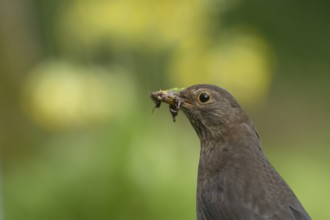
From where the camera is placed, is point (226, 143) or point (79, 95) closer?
point (226, 143)

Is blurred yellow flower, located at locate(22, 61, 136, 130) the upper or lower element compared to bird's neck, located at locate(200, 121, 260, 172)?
upper

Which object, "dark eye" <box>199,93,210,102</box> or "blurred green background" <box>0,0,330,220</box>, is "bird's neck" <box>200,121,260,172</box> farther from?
"blurred green background" <box>0,0,330,220</box>

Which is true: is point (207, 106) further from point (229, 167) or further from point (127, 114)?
point (127, 114)

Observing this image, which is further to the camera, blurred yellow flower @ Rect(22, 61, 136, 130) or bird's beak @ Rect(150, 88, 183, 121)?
blurred yellow flower @ Rect(22, 61, 136, 130)

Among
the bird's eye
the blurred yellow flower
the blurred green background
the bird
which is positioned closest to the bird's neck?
the bird

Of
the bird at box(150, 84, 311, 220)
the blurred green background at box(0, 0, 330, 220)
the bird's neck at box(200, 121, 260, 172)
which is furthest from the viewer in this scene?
the blurred green background at box(0, 0, 330, 220)

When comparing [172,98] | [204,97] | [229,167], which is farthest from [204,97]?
[229,167]

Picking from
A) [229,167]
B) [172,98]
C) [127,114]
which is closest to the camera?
[229,167]

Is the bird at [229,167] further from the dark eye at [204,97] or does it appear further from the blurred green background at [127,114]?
the blurred green background at [127,114]

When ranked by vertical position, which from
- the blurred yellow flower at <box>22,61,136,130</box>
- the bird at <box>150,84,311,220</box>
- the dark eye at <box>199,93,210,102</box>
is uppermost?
the blurred yellow flower at <box>22,61,136,130</box>
